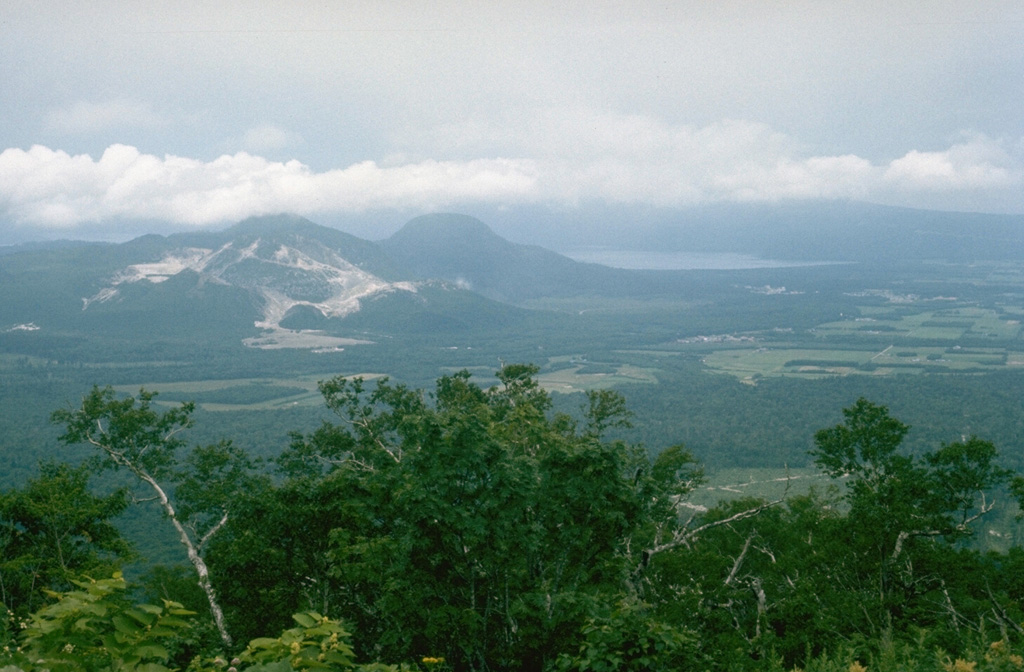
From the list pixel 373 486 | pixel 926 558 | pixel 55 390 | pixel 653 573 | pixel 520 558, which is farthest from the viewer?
pixel 55 390

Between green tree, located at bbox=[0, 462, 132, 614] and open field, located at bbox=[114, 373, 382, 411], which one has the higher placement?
green tree, located at bbox=[0, 462, 132, 614]

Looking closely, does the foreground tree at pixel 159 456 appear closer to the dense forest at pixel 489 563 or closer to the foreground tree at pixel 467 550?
the dense forest at pixel 489 563

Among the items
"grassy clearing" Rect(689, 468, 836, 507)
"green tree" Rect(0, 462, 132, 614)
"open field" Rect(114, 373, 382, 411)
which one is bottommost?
"grassy clearing" Rect(689, 468, 836, 507)

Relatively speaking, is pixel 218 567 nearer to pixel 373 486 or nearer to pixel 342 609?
pixel 342 609

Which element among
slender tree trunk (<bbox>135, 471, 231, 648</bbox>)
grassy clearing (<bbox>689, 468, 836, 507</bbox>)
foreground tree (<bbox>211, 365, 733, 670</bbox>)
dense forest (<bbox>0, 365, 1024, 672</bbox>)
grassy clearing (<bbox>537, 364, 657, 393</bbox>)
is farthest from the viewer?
grassy clearing (<bbox>537, 364, 657, 393</bbox>)

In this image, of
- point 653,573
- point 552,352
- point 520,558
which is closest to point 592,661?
point 520,558

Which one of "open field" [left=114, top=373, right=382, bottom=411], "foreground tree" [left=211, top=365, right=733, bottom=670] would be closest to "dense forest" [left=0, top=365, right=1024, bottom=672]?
"foreground tree" [left=211, top=365, right=733, bottom=670]

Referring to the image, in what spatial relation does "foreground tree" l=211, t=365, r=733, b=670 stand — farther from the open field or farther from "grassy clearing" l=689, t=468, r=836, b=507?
the open field
